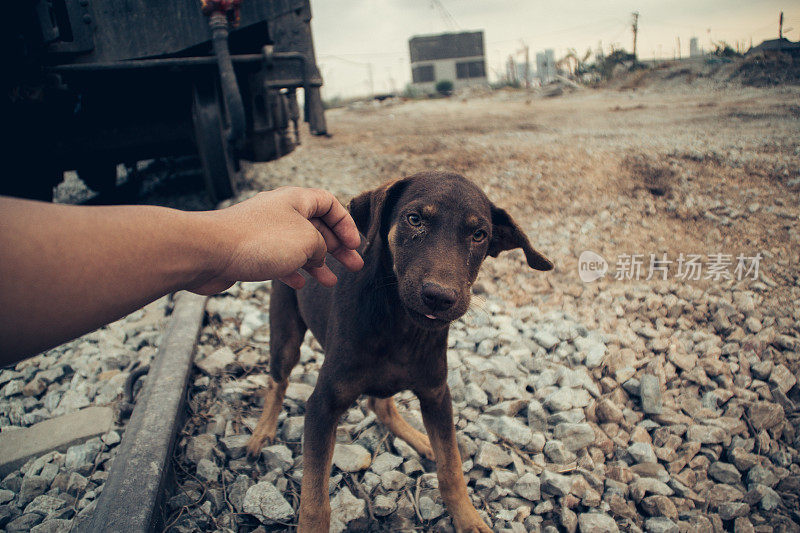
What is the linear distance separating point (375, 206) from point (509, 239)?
2.42 feet

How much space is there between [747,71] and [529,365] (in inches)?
178

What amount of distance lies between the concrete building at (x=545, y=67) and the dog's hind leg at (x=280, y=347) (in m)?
14.9

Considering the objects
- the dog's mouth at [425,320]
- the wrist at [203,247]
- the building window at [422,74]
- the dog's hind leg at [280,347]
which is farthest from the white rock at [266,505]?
the building window at [422,74]

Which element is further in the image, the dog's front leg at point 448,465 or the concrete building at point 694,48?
the concrete building at point 694,48

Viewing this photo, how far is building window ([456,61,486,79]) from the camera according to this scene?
129 feet

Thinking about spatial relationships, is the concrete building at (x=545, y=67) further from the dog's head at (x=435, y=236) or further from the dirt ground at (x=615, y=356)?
the dog's head at (x=435, y=236)

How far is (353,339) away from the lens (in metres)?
2.33

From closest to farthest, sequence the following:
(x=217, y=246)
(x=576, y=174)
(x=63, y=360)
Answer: (x=217, y=246)
(x=63, y=360)
(x=576, y=174)

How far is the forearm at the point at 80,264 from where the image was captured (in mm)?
981

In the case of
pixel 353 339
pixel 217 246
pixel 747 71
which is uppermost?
pixel 747 71

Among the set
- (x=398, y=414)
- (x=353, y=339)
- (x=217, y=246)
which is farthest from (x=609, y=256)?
(x=217, y=246)

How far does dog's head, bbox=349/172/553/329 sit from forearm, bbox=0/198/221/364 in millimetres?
972

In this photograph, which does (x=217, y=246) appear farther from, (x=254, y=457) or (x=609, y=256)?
(x=609, y=256)

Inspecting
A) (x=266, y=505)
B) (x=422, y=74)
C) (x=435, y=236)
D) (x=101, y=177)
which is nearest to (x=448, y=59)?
(x=422, y=74)
